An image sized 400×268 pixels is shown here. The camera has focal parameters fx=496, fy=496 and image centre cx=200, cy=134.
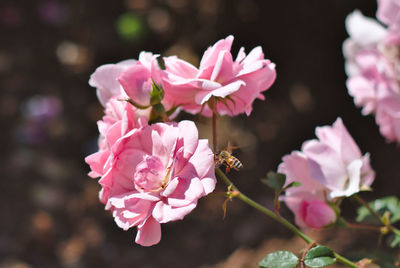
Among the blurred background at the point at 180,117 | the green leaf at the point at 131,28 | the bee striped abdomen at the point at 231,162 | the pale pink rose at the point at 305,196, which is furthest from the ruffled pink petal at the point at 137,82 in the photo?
the green leaf at the point at 131,28

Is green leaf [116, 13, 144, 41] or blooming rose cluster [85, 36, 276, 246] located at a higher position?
blooming rose cluster [85, 36, 276, 246]

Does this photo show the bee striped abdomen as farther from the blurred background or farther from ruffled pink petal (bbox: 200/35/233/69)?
the blurred background

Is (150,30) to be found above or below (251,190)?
above

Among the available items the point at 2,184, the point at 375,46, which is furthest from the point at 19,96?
the point at 375,46

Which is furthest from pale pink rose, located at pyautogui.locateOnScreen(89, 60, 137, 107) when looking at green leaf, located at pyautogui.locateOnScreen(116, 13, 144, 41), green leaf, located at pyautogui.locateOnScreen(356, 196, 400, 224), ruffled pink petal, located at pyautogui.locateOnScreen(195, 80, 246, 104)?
green leaf, located at pyautogui.locateOnScreen(116, 13, 144, 41)

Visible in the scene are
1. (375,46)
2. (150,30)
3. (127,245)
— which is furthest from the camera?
(150,30)

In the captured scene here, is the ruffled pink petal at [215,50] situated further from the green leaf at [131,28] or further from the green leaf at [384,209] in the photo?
the green leaf at [131,28]

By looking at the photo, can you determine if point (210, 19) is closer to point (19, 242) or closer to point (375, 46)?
point (19, 242)
